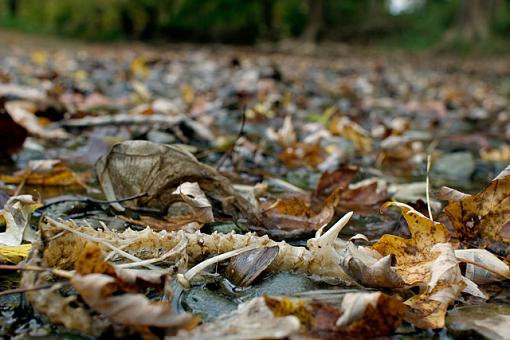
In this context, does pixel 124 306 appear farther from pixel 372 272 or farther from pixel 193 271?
pixel 372 272

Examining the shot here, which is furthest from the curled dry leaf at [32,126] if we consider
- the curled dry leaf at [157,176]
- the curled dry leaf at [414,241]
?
the curled dry leaf at [414,241]

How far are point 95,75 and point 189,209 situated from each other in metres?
5.02

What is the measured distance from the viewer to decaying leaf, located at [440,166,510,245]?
110 cm

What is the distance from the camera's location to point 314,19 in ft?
81.5

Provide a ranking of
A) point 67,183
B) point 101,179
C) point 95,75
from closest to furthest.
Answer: point 101,179 → point 67,183 → point 95,75

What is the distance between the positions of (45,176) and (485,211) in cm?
107

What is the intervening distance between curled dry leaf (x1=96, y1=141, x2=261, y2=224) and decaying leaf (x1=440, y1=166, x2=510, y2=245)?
0.39m

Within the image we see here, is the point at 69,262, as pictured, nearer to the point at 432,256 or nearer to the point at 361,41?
the point at 432,256

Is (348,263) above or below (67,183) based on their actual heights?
above

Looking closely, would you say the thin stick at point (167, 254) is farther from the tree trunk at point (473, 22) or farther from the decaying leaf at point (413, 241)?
the tree trunk at point (473, 22)

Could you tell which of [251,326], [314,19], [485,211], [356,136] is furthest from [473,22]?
[251,326]

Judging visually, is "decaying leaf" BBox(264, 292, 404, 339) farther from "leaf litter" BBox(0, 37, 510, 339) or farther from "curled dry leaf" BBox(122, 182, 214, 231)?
"curled dry leaf" BBox(122, 182, 214, 231)

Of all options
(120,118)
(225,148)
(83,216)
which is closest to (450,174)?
(225,148)

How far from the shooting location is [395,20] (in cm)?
2786
